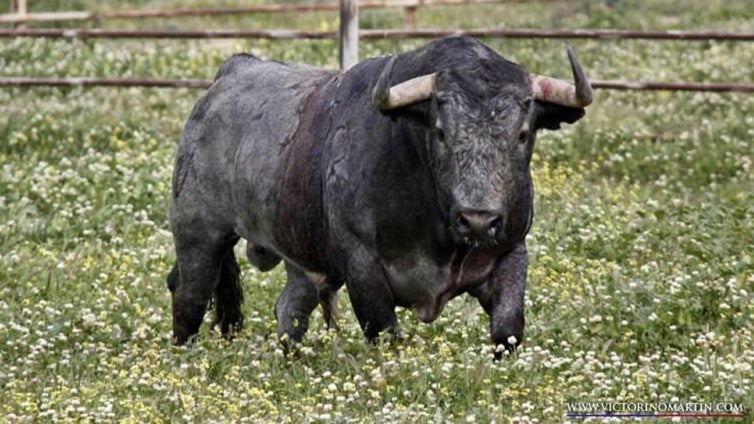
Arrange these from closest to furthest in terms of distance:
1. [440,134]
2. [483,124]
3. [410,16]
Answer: [483,124] → [440,134] → [410,16]

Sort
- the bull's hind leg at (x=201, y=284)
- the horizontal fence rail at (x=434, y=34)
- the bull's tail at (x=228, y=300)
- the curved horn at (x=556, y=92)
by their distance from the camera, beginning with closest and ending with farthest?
the curved horn at (x=556, y=92) < the bull's hind leg at (x=201, y=284) < the bull's tail at (x=228, y=300) < the horizontal fence rail at (x=434, y=34)

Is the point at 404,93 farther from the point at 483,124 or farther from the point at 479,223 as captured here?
the point at 479,223

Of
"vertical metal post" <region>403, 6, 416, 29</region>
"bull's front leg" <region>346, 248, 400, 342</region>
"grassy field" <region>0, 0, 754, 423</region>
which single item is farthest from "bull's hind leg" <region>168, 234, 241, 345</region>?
"vertical metal post" <region>403, 6, 416, 29</region>

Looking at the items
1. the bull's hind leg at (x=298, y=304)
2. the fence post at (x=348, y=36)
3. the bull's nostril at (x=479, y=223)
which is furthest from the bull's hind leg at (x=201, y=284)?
the fence post at (x=348, y=36)

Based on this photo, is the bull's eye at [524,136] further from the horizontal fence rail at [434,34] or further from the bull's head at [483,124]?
the horizontal fence rail at [434,34]

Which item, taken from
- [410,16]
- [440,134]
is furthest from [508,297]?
[410,16]

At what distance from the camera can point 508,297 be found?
8.02 m

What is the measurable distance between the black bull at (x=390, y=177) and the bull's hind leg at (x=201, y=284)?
0.67 ft

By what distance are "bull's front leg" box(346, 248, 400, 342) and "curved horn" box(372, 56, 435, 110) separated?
0.78 metres

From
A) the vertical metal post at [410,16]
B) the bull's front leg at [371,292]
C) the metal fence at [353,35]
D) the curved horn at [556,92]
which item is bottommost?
the vertical metal post at [410,16]

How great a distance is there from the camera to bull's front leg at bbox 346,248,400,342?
8.11m

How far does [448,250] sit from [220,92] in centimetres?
→ 244

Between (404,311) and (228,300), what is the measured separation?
1034mm

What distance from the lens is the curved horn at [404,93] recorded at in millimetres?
7719
